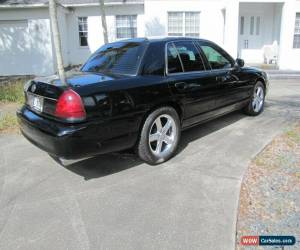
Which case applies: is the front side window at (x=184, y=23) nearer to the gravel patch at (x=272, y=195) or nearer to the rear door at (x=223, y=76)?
the rear door at (x=223, y=76)

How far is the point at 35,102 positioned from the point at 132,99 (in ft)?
4.34

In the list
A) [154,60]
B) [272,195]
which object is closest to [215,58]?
[154,60]

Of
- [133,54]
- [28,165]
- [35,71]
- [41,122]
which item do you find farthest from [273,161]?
[35,71]

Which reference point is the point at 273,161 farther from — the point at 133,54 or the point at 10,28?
the point at 10,28

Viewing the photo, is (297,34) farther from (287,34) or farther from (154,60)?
(154,60)

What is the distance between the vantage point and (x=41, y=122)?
3.74m

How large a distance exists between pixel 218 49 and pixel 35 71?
12.2 m

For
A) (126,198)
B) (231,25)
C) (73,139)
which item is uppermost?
(231,25)

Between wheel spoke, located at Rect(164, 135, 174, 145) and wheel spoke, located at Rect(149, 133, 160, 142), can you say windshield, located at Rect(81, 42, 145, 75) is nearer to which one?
wheel spoke, located at Rect(149, 133, 160, 142)

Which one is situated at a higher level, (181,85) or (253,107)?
(181,85)

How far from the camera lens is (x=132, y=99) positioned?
383 centimetres

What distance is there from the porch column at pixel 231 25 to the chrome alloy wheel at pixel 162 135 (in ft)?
35.7

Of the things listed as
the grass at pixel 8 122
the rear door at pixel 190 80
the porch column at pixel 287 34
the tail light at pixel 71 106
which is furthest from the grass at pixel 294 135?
the porch column at pixel 287 34

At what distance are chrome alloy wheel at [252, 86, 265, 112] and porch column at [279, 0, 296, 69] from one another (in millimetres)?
8989
